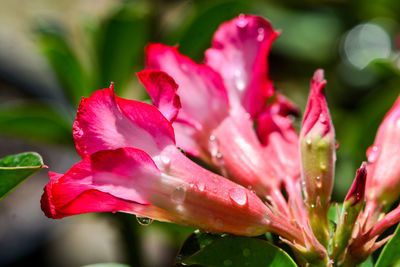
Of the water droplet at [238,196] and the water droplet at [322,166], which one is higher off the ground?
the water droplet at [322,166]

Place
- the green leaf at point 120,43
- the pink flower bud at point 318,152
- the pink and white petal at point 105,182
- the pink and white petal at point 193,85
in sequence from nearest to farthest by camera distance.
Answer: the pink and white petal at point 105,182 → the pink flower bud at point 318,152 → the pink and white petal at point 193,85 → the green leaf at point 120,43

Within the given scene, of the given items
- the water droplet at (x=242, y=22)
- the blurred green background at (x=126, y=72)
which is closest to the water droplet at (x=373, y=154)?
the water droplet at (x=242, y=22)

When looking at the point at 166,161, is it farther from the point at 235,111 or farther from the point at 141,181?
the point at 235,111

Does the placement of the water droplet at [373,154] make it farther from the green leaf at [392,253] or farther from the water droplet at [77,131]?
the water droplet at [77,131]

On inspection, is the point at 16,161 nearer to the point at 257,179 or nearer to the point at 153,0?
the point at 257,179

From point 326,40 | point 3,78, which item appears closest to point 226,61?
point 326,40

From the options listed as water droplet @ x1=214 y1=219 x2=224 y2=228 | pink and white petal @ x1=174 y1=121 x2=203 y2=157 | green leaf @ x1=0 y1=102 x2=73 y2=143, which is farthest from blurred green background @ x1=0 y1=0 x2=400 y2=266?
water droplet @ x1=214 y1=219 x2=224 y2=228

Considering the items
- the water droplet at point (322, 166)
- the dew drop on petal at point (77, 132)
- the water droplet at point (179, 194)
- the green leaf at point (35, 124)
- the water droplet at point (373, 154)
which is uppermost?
the dew drop on petal at point (77, 132)
